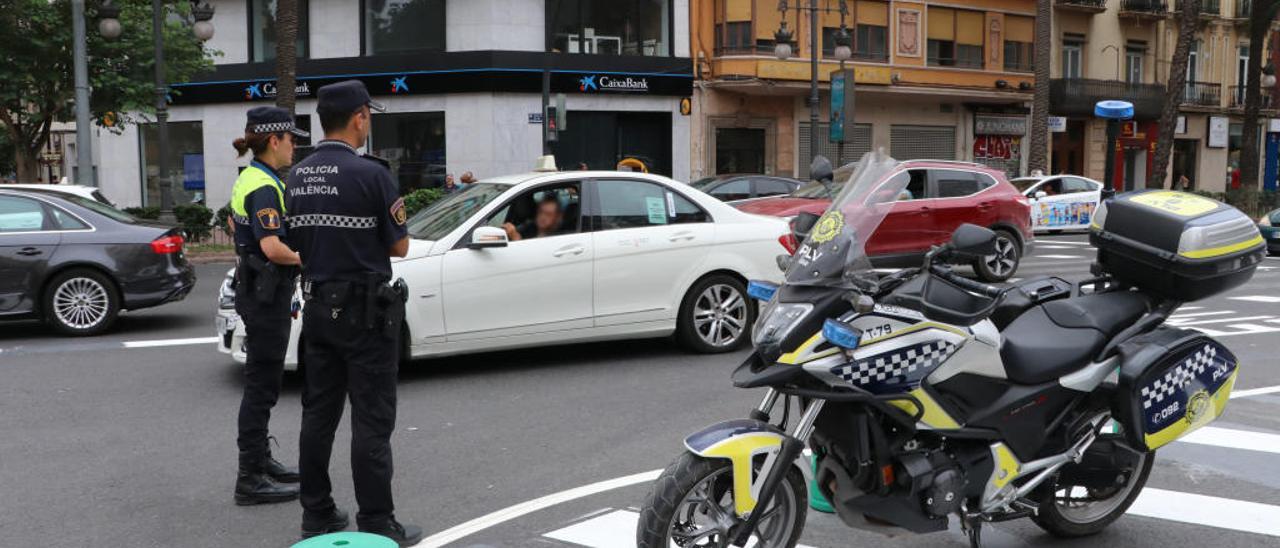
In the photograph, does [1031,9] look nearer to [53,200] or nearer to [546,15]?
[546,15]

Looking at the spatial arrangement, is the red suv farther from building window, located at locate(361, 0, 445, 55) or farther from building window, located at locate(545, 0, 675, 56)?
building window, located at locate(361, 0, 445, 55)

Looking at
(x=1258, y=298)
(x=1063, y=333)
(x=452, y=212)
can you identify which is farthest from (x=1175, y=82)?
(x=1063, y=333)

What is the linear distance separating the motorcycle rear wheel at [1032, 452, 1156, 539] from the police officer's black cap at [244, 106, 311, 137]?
152 inches

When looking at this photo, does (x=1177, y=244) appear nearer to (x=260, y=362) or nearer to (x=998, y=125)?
(x=260, y=362)

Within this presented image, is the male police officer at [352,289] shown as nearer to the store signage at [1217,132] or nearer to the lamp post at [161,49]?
the lamp post at [161,49]

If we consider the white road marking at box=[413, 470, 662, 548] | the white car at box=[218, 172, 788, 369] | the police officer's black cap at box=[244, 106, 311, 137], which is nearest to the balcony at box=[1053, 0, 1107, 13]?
the white car at box=[218, 172, 788, 369]

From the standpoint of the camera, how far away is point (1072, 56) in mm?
40344

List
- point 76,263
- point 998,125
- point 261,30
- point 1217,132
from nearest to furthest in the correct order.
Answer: point 76,263 → point 261,30 → point 998,125 → point 1217,132

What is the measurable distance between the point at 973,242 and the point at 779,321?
709 millimetres

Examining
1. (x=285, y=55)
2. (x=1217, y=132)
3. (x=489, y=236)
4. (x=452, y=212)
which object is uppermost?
(x=285, y=55)

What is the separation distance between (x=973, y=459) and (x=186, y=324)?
31.3ft

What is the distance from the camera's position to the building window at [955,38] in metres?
35.9

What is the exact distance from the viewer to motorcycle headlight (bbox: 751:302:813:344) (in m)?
3.97

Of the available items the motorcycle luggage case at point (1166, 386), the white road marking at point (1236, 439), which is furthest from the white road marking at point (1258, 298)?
the motorcycle luggage case at point (1166, 386)
